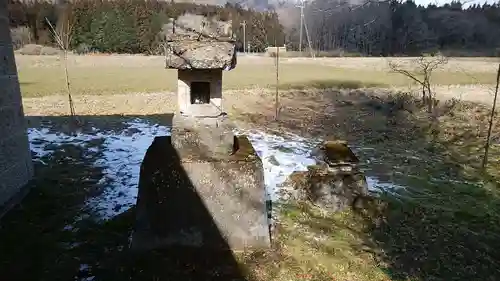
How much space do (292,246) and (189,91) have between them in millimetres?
2742

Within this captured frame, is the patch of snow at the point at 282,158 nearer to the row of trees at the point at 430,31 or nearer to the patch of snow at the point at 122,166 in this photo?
the patch of snow at the point at 122,166

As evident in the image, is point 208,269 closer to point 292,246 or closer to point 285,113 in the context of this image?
point 292,246

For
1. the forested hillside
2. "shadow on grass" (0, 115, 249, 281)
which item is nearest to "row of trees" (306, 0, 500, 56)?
the forested hillside

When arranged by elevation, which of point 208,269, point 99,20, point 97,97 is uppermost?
point 99,20

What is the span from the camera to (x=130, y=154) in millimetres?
9336

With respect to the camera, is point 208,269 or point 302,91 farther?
point 302,91

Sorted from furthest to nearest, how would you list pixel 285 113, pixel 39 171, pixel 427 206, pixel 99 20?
pixel 99 20
pixel 285 113
pixel 39 171
pixel 427 206

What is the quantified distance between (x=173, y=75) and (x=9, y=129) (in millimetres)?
20355

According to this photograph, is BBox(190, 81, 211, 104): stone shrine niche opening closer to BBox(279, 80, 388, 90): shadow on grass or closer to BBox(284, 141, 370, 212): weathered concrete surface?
BBox(284, 141, 370, 212): weathered concrete surface

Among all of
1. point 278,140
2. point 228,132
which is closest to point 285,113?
point 278,140

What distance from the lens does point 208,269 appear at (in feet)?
14.9

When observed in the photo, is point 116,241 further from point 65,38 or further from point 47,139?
point 65,38

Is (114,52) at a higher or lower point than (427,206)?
higher

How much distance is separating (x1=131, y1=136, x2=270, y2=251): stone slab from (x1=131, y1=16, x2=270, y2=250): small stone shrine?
0.04 ft
